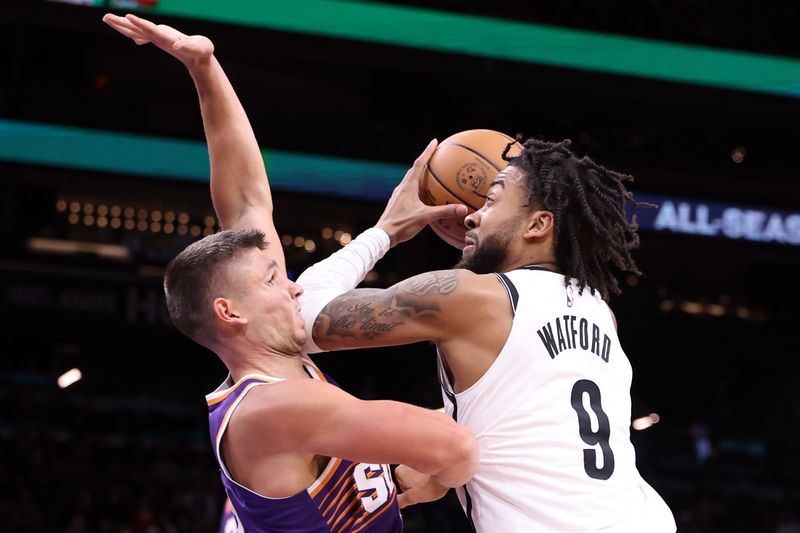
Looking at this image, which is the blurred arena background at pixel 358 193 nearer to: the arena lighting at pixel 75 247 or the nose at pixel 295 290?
the arena lighting at pixel 75 247

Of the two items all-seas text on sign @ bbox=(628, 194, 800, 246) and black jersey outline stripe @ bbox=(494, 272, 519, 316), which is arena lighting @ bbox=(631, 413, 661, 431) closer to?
all-seas text on sign @ bbox=(628, 194, 800, 246)

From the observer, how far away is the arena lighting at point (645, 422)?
42.0 ft

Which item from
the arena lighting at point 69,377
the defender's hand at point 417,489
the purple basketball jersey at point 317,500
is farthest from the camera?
the arena lighting at point 69,377

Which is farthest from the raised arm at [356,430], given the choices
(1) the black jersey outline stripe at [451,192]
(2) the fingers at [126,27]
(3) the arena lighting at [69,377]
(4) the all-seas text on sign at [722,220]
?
(3) the arena lighting at [69,377]

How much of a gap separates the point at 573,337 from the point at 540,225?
33cm

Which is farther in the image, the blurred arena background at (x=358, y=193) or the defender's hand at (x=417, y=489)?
the blurred arena background at (x=358, y=193)

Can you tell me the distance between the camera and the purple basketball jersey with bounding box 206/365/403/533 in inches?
101

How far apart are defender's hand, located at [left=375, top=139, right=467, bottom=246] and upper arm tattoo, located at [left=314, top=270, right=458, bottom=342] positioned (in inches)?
21.9

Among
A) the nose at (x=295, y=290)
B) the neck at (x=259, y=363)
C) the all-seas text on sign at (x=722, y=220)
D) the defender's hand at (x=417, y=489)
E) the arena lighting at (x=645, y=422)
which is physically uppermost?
the nose at (x=295, y=290)

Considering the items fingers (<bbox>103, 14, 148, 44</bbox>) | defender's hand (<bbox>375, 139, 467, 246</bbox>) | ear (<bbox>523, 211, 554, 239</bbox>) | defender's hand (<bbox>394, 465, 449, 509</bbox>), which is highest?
fingers (<bbox>103, 14, 148, 44</bbox>)

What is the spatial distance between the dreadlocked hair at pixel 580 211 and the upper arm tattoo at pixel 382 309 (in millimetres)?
Answer: 354

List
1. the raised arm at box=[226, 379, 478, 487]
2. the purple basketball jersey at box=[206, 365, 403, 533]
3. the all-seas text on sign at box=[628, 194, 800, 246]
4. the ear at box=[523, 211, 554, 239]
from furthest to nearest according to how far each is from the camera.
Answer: the all-seas text on sign at box=[628, 194, 800, 246], the ear at box=[523, 211, 554, 239], the purple basketball jersey at box=[206, 365, 403, 533], the raised arm at box=[226, 379, 478, 487]

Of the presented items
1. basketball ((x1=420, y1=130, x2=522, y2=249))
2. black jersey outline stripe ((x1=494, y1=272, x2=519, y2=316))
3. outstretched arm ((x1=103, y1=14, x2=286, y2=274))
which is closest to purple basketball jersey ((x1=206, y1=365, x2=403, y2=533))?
black jersey outline stripe ((x1=494, y1=272, x2=519, y2=316))

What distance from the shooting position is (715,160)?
11391mm
